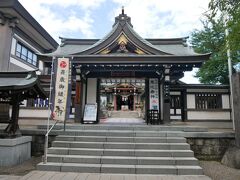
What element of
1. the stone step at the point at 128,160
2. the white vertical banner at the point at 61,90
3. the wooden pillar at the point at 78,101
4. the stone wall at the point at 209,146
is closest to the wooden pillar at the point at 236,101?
the stone wall at the point at 209,146

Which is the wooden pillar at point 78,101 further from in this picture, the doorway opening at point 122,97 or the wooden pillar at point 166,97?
the doorway opening at point 122,97

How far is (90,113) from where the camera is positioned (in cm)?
1123

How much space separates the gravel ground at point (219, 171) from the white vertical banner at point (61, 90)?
521cm

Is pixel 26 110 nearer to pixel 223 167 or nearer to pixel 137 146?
pixel 137 146

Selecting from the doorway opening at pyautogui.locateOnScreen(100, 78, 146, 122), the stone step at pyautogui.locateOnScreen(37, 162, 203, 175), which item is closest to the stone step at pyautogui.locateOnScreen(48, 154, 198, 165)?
the stone step at pyautogui.locateOnScreen(37, 162, 203, 175)

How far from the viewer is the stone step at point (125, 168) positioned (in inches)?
230

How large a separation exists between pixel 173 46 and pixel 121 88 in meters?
18.9

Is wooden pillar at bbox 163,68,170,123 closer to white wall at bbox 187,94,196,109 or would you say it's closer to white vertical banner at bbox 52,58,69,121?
→ white wall at bbox 187,94,196,109

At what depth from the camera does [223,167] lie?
6762 mm

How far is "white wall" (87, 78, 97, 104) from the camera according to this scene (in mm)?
12146

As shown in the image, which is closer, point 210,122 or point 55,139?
point 55,139

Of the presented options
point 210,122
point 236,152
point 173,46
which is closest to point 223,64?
point 173,46

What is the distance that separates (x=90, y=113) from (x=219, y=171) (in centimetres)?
717

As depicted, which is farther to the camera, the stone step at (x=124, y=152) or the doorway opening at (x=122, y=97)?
→ the doorway opening at (x=122, y=97)
